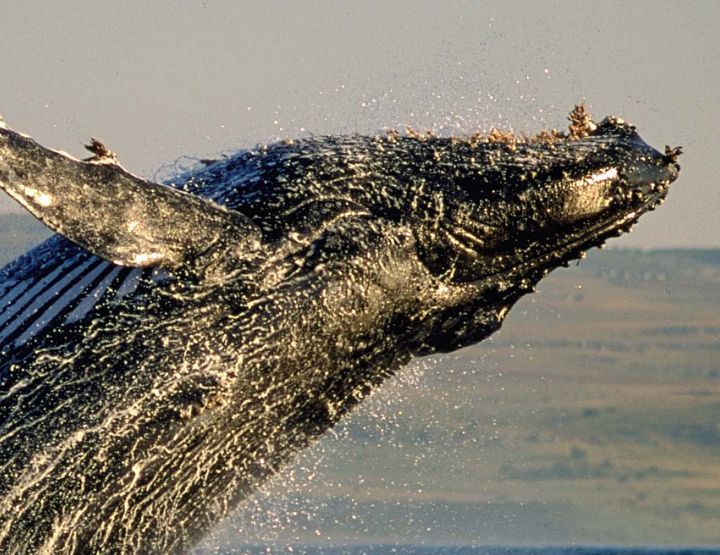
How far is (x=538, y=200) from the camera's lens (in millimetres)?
7660

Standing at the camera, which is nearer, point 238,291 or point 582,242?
point 238,291

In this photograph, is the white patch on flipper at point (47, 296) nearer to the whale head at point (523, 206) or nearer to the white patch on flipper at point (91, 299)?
the white patch on flipper at point (91, 299)

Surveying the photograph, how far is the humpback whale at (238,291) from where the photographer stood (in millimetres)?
6762

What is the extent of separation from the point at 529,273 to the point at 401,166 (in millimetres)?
905

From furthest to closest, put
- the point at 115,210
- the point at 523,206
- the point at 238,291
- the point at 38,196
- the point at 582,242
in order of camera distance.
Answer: the point at 582,242, the point at 523,206, the point at 238,291, the point at 115,210, the point at 38,196

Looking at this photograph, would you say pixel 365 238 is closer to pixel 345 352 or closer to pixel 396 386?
pixel 345 352

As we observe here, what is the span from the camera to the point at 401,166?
25.1 ft

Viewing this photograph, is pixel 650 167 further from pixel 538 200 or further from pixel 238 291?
pixel 238 291

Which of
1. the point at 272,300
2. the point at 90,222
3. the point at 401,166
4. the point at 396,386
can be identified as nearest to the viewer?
the point at 90,222

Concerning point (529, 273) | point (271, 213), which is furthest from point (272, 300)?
point (529, 273)

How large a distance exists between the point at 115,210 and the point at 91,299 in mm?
601

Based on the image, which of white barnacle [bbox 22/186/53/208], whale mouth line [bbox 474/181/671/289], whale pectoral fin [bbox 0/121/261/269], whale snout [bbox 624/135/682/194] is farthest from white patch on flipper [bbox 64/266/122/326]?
whale snout [bbox 624/135/682/194]

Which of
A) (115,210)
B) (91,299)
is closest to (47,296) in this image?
(91,299)

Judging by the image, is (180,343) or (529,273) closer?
(180,343)
